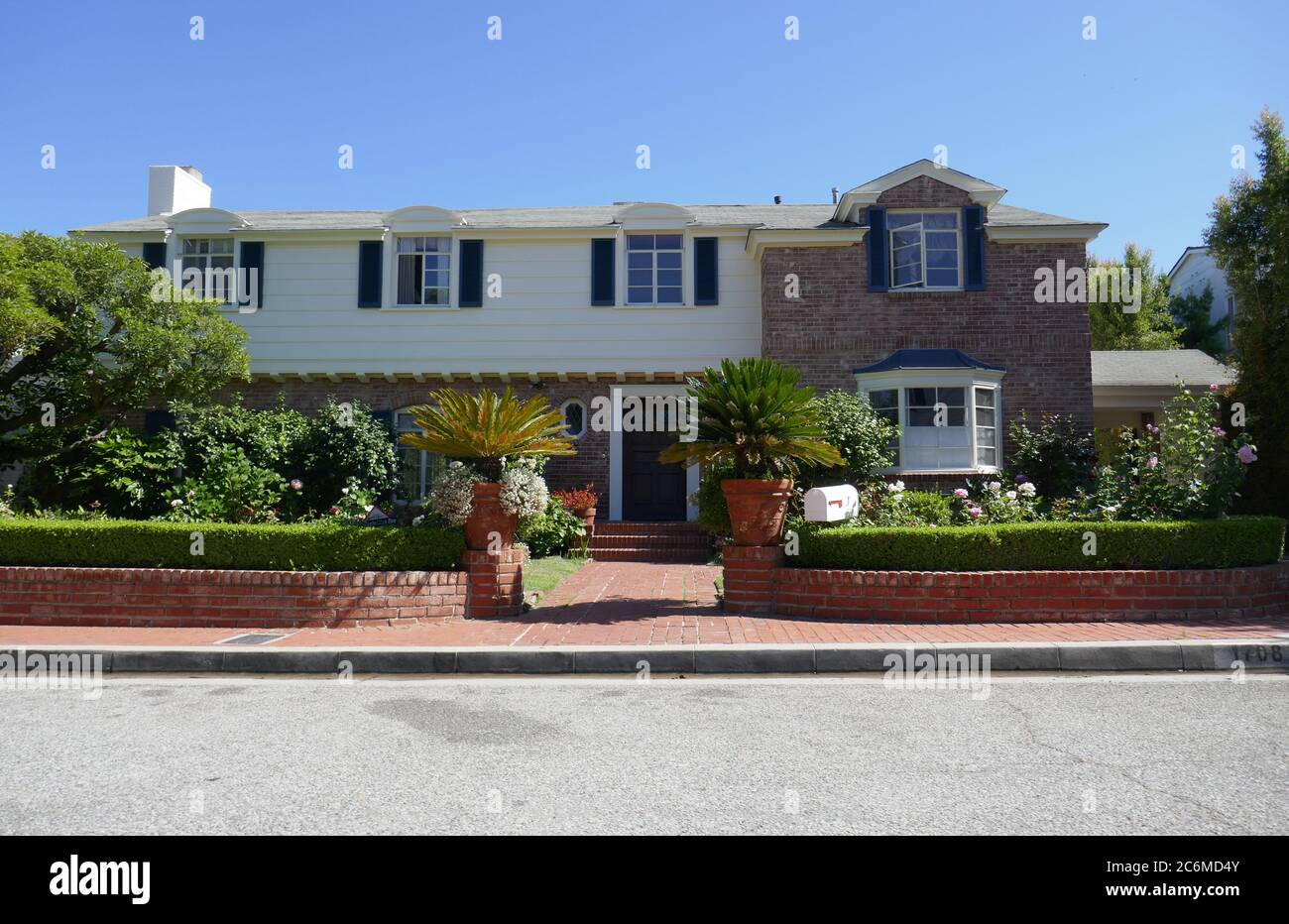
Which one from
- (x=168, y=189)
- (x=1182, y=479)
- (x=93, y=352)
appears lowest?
(x=1182, y=479)

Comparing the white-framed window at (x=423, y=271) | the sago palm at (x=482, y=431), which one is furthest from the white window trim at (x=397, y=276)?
the sago palm at (x=482, y=431)

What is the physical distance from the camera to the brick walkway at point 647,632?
294 inches

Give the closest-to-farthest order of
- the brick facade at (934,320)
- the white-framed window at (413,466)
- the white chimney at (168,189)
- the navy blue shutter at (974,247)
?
the brick facade at (934,320) < the navy blue shutter at (974,247) < the white-framed window at (413,466) < the white chimney at (168,189)

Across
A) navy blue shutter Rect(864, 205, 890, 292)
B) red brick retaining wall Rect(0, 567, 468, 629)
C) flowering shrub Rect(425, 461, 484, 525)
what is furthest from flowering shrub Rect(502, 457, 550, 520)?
navy blue shutter Rect(864, 205, 890, 292)

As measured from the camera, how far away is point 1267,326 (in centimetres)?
1319

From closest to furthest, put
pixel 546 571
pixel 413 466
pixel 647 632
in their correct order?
pixel 647 632 < pixel 546 571 < pixel 413 466

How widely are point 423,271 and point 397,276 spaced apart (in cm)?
54

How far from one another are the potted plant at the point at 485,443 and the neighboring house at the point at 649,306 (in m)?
6.88

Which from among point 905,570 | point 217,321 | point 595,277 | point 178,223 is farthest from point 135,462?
point 905,570

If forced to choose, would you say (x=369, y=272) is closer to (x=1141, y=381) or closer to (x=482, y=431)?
(x=482, y=431)

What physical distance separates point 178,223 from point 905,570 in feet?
50.3

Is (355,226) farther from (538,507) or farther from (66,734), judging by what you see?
(66,734)

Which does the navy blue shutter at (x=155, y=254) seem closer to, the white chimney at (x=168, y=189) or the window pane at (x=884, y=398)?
the white chimney at (x=168, y=189)

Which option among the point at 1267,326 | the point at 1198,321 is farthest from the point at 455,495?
the point at 1198,321
